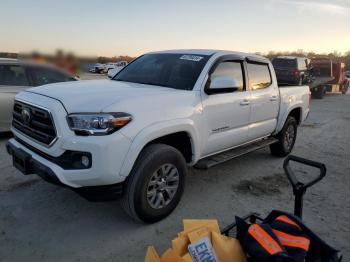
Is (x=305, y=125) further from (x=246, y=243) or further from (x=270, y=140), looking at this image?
(x=246, y=243)

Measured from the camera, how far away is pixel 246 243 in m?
2.40

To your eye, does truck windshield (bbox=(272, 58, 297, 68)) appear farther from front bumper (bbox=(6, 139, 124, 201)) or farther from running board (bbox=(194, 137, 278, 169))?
front bumper (bbox=(6, 139, 124, 201))

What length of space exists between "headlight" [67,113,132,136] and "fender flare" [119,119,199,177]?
252 millimetres

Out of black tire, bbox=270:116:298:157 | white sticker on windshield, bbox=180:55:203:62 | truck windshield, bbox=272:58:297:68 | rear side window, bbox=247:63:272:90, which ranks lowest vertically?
black tire, bbox=270:116:298:157

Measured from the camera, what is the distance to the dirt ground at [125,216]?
10.6 feet

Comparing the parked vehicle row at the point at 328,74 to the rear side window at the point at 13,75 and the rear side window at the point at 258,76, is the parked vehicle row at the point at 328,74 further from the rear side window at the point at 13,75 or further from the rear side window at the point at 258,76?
the rear side window at the point at 13,75

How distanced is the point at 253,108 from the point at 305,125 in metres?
5.65

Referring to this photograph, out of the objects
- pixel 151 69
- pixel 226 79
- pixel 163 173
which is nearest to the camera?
pixel 163 173

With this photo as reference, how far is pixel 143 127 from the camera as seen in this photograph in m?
3.31

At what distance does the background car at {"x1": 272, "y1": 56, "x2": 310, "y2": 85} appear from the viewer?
17.1 m

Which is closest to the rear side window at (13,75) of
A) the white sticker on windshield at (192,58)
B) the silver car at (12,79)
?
the silver car at (12,79)

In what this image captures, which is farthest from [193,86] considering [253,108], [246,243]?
[246,243]

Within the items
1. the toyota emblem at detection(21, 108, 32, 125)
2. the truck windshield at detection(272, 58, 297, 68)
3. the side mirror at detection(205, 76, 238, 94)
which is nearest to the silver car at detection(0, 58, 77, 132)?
the toyota emblem at detection(21, 108, 32, 125)

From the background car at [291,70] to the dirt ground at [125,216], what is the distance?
11918 millimetres
